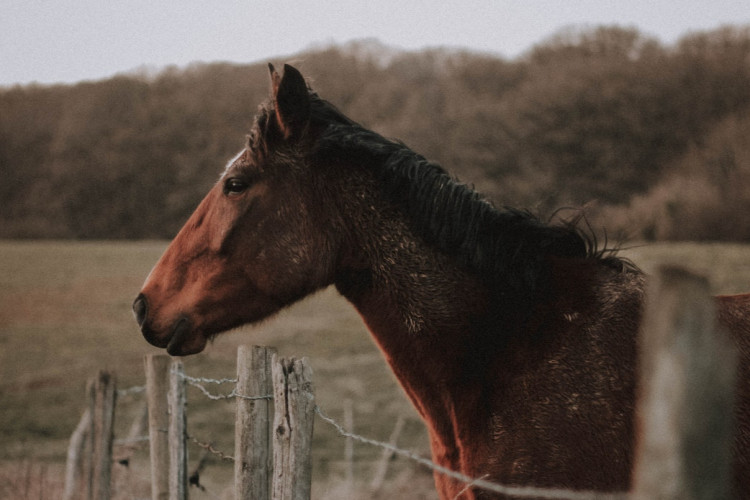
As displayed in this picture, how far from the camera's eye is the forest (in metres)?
27.1

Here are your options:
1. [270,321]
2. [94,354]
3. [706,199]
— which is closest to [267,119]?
[270,321]

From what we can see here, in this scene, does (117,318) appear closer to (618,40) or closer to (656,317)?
(656,317)

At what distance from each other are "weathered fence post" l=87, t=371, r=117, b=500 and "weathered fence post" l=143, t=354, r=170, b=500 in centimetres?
94

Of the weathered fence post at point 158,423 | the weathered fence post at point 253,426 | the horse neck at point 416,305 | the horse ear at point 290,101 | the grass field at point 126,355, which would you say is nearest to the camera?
the horse neck at point 416,305

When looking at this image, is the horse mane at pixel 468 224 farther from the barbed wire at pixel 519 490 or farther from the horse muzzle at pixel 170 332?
the horse muzzle at pixel 170 332

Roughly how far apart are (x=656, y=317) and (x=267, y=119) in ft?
8.18

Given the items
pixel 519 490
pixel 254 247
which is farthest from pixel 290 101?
pixel 519 490

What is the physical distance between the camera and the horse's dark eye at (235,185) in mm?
3148

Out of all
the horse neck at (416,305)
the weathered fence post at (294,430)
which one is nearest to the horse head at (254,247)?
the horse neck at (416,305)

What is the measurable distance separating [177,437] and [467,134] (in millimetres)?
27914

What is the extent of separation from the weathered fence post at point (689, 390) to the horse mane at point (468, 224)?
1779 mm

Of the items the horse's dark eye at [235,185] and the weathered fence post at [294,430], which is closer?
the weathered fence post at [294,430]

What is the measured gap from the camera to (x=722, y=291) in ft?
56.5

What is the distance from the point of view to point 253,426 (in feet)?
11.1
